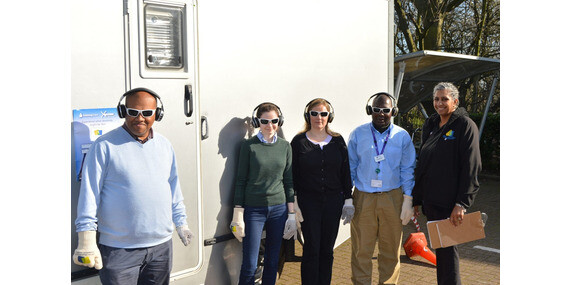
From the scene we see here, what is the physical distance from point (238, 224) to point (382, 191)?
1.21 metres

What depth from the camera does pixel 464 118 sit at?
397cm

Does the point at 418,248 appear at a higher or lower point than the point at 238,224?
lower

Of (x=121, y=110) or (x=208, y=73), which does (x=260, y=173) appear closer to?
(x=208, y=73)

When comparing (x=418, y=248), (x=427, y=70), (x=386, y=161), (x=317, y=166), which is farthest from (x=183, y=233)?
(x=427, y=70)

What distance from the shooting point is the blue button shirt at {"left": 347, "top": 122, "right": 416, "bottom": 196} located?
4250mm

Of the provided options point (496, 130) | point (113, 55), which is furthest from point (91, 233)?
point (496, 130)

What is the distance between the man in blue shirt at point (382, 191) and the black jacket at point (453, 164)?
22 centimetres

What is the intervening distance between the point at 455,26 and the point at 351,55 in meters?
11.8

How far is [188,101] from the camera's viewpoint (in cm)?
360

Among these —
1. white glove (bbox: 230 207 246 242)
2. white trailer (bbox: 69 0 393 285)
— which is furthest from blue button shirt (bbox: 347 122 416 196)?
white glove (bbox: 230 207 246 242)

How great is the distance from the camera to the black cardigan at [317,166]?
414cm

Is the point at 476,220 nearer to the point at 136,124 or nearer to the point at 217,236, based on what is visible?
the point at 217,236

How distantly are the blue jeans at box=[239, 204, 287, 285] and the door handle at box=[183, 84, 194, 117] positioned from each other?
2.81ft

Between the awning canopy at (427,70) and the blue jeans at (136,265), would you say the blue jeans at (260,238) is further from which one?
the awning canopy at (427,70)
